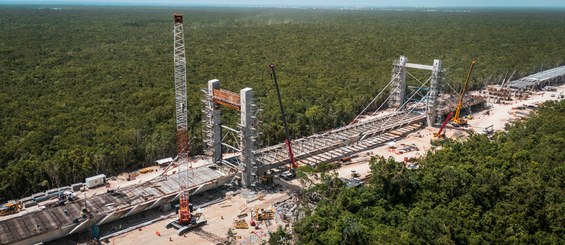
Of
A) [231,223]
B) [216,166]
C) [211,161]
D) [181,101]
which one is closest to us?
[231,223]

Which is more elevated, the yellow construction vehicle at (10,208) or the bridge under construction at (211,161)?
the bridge under construction at (211,161)

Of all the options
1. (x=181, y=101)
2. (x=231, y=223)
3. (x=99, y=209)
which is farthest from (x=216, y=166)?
(x=99, y=209)

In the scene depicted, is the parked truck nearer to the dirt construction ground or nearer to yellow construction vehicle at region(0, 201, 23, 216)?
yellow construction vehicle at region(0, 201, 23, 216)

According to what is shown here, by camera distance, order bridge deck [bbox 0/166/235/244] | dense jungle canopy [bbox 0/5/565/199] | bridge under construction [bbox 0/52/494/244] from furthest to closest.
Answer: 1. dense jungle canopy [bbox 0/5/565/199]
2. bridge under construction [bbox 0/52/494/244]
3. bridge deck [bbox 0/166/235/244]

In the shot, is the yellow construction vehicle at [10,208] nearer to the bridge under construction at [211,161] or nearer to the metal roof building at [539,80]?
the bridge under construction at [211,161]

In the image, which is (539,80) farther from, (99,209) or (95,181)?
(99,209)

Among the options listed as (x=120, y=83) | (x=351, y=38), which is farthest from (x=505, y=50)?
(x=120, y=83)

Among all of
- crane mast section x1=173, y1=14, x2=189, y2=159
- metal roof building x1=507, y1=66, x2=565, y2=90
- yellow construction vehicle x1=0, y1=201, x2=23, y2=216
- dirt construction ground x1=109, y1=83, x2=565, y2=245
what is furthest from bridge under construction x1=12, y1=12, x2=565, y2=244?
metal roof building x1=507, y1=66, x2=565, y2=90

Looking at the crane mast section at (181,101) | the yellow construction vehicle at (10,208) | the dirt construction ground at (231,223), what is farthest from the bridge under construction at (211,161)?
the dirt construction ground at (231,223)

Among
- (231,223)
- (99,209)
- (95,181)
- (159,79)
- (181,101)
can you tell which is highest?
(181,101)
